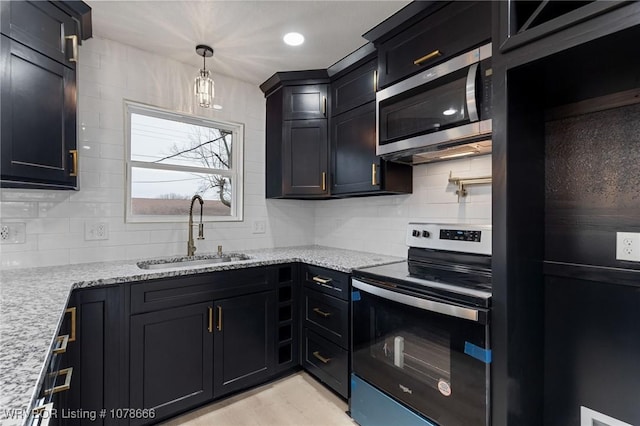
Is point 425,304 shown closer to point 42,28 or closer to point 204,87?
point 204,87

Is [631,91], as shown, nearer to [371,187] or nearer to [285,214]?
[371,187]

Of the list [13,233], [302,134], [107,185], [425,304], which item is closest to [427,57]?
[302,134]

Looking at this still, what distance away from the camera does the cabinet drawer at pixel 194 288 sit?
1.76 meters

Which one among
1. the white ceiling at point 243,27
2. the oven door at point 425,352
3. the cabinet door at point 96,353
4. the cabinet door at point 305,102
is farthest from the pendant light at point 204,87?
the oven door at point 425,352

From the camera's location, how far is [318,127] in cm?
263

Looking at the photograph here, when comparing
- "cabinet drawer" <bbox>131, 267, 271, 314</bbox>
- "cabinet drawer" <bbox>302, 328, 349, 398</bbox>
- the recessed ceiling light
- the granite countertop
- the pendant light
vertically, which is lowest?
"cabinet drawer" <bbox>302, 328, 349, 398</bbox>

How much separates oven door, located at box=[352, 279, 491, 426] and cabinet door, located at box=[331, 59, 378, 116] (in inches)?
52.6

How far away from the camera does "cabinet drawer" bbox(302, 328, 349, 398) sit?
2.02 meters

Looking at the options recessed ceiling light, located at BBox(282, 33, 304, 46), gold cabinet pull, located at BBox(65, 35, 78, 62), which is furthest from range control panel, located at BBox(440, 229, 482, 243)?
gold cabinet pull, located at BBox(65, 35, 78, 62)

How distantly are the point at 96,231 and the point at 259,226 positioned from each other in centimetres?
126

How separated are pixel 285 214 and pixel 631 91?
2.53m

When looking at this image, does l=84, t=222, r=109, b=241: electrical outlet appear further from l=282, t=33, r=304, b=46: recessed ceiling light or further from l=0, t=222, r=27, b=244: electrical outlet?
l=282, t=33, r=304, b=46: recessed ceiling light

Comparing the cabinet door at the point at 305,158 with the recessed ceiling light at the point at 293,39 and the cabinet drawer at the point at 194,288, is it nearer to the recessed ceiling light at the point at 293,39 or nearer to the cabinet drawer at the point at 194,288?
the recessed ceiling light at the point at 293,39

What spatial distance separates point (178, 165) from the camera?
104 inches
